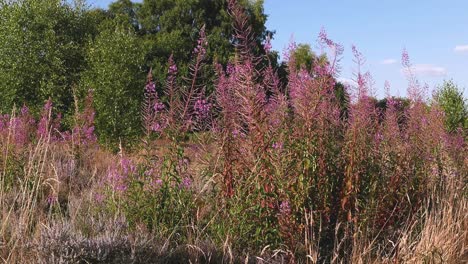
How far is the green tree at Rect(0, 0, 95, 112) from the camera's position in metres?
21.0

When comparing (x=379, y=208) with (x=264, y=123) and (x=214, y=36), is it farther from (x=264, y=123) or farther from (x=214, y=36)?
(x=214, y=36)

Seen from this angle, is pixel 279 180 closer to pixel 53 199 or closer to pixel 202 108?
pixel 202 108

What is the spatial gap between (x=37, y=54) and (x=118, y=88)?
6383mm

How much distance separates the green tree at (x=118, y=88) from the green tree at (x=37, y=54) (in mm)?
2948

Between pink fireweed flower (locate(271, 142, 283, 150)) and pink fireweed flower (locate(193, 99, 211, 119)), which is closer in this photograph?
pink fireweed flower (locate(271, 142, 283, 150))

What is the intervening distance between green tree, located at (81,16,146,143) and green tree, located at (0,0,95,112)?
2.95m

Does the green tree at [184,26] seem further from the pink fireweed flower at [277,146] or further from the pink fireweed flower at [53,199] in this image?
the pink fireweed flower at [277,146]

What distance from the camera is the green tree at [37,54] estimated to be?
2105 cm

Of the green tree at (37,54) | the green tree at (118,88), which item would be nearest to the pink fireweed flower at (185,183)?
the green tree at (118,88)

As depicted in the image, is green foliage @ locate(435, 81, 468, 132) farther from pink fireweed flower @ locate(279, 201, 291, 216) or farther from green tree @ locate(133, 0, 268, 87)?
pink fireweed flower @ locate(279, 201, 291, 216)

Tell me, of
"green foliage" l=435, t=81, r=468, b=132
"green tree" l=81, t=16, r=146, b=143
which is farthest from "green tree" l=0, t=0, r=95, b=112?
"green foliage" l=435, t=81, r=468, b=132

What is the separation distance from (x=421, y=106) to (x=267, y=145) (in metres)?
2.32

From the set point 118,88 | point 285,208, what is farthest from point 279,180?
point 118,88

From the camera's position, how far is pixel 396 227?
467 centimetres
